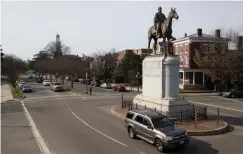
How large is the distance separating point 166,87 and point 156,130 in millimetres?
8899

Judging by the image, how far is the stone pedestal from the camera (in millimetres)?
22812

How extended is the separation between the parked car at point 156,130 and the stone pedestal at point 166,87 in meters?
6.07

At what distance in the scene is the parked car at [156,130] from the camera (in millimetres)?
14273

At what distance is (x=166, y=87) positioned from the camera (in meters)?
23.5

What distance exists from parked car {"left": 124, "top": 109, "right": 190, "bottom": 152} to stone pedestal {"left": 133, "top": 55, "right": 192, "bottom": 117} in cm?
607

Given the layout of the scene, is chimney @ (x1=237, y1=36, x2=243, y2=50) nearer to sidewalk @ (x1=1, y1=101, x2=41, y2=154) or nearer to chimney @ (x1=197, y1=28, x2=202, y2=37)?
chimney @ (x1=197, y1=28, x2=202, y2=37)

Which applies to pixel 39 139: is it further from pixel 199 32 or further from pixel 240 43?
pixel 199 32

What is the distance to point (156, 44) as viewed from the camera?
27.2m

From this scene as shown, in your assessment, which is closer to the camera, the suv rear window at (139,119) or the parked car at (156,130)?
the parked car at (156,130)

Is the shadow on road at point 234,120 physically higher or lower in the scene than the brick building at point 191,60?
lower

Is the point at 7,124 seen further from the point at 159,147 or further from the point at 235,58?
the point at 235,58

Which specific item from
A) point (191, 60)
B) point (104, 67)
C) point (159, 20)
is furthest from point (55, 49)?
point (159, 20)

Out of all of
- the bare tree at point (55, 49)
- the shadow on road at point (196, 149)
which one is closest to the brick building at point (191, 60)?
the shadow on road at point (196, 149)

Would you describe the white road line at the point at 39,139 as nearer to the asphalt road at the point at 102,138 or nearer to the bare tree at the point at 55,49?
the asphalt road at the point at 102,138
